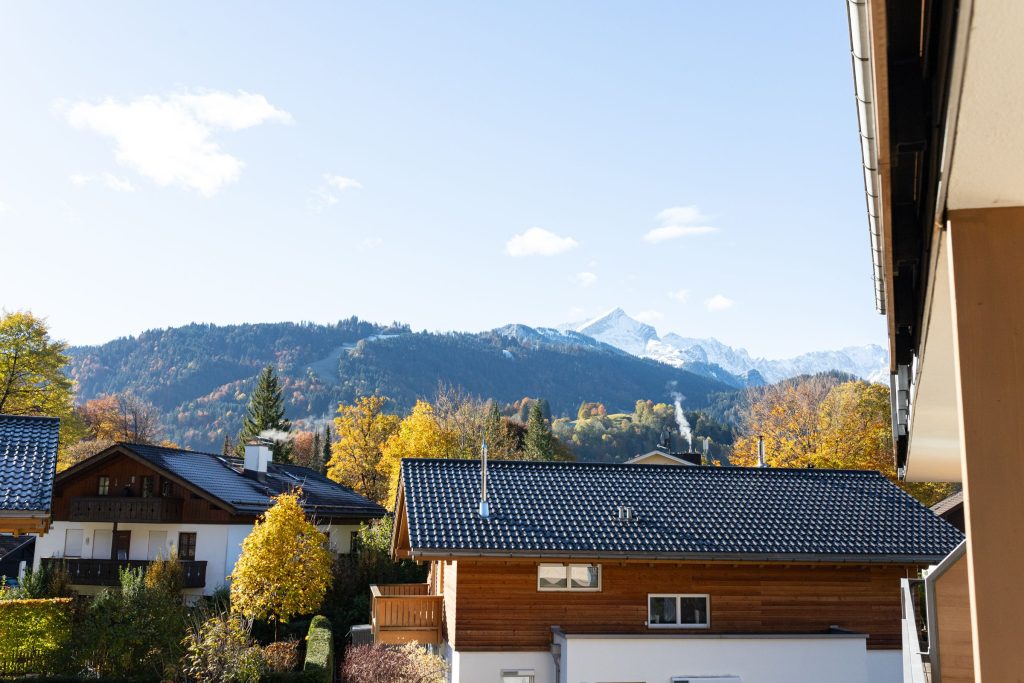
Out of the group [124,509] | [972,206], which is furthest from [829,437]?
[972,206]

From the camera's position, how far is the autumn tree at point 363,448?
2469 inches

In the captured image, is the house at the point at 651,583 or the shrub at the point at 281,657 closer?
the house at the point at 651,583

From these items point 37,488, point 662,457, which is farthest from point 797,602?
point 662,457

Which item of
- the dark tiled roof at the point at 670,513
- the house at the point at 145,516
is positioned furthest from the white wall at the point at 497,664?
the house at the point at 145,516

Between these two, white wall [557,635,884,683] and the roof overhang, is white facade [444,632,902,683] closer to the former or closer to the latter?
white wall [557,635,884,683]

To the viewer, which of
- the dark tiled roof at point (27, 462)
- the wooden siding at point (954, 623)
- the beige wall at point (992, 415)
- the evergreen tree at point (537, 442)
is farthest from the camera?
the evergreen tree at point (537, 442)

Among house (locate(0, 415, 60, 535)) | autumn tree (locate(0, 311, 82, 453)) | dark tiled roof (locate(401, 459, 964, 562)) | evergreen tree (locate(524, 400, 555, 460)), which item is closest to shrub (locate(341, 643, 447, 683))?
dark tiled roof (locate(401, 459, 964, 562))

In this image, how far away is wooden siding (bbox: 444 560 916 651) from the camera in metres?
19.9

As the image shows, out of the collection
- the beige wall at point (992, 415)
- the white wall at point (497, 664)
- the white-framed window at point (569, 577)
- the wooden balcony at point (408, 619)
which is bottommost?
the white wall at point (497, 664)

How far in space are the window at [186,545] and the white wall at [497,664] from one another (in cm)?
1821

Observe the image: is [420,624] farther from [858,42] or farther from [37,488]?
[858,42]

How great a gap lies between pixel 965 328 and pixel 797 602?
1906cm

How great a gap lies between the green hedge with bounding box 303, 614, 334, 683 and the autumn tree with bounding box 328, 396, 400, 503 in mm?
37829

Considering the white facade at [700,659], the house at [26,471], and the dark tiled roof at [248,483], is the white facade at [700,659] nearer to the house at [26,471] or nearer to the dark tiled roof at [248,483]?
the house at [26,471]
